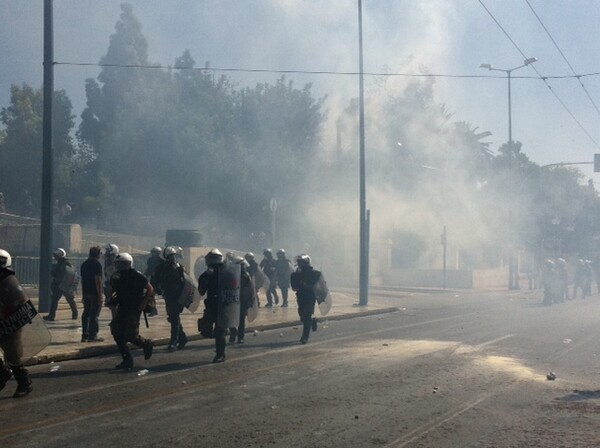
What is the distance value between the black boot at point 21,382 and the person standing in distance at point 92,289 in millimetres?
4617

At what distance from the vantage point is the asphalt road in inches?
278

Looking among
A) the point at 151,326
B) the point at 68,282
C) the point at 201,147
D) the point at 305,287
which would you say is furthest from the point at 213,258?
the point at 201,147

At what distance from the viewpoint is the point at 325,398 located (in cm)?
888

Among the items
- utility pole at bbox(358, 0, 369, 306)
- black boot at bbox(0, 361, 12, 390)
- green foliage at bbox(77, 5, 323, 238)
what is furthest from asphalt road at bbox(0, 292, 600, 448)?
green foliage at bbox(77, 5, 323, 238)

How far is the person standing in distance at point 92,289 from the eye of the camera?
533 inches

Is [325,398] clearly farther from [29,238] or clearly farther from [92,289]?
[29,238]

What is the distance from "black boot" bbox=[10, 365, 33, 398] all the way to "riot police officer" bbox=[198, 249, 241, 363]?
317 cm

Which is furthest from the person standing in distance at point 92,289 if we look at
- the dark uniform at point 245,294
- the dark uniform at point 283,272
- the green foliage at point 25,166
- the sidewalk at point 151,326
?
the green foliage at point 25,166

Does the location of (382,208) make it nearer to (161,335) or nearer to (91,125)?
(91,125)

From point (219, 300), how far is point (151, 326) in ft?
18.8

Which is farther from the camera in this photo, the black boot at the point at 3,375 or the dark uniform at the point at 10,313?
the black boot at the point at 3,375

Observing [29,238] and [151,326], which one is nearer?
[151,326]

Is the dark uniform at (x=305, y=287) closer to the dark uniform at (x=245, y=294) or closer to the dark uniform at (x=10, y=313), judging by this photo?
the dark uniform at (x=245, y=294)

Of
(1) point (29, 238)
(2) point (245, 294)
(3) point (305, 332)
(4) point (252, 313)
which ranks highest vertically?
(1) point (29, 238)
